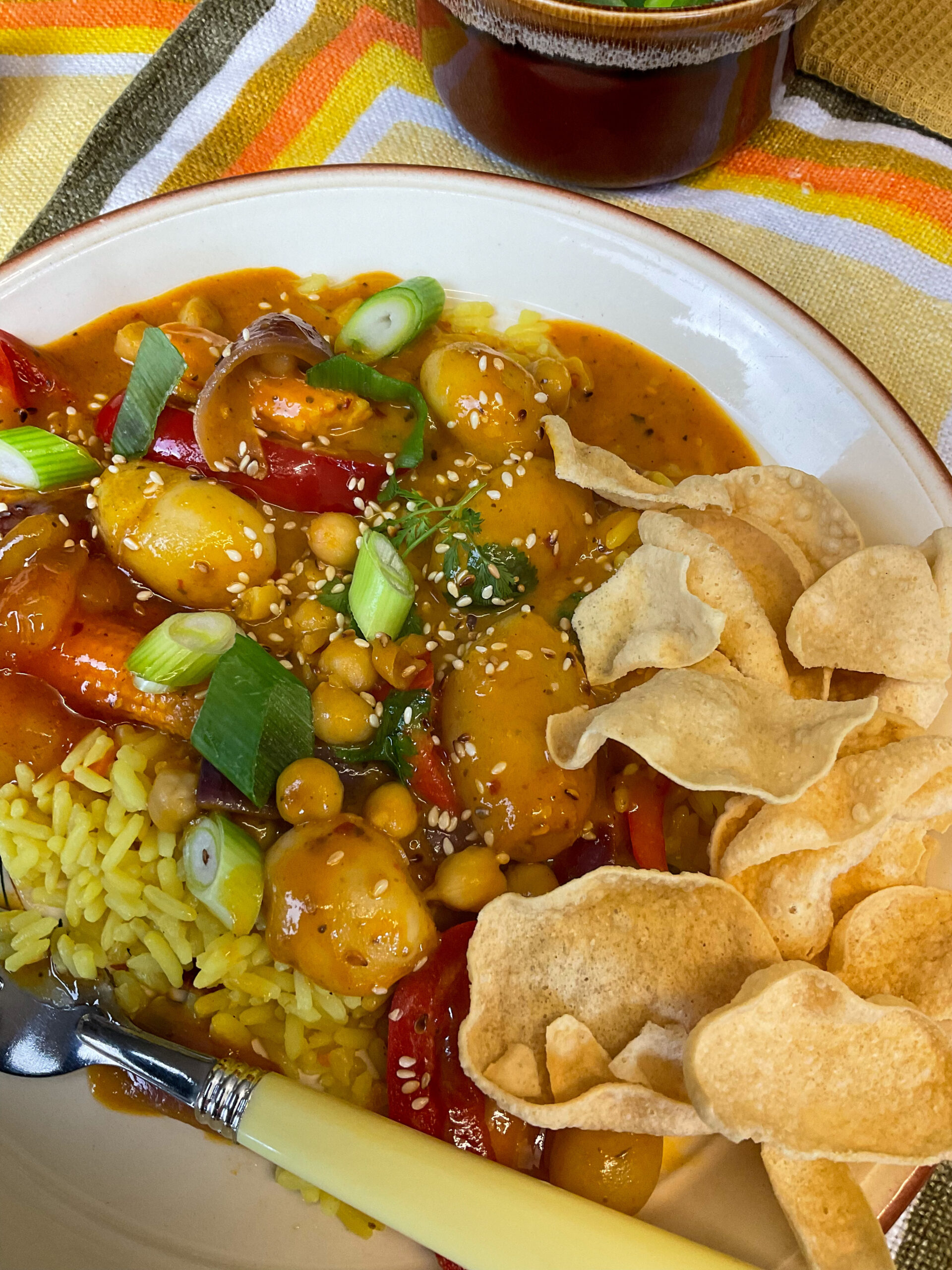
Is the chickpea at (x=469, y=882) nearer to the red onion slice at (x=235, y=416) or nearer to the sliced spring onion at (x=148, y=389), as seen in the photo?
the red onion slice at (x=235, y=416)

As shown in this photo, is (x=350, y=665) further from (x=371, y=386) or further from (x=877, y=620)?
(x=877, y=620)

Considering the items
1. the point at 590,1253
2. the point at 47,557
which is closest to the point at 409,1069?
the point at 590,1253

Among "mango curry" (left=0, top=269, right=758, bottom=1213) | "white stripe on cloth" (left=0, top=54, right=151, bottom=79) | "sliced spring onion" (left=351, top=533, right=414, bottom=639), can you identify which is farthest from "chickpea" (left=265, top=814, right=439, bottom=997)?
"white stripe on cloth" (left=0, top=54, right=151, bottom=79)

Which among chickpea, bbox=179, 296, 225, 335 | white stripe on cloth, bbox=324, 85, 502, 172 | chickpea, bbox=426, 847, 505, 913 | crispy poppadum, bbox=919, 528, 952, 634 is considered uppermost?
white stripe on cloth, bbox=324, 85, 502, 172

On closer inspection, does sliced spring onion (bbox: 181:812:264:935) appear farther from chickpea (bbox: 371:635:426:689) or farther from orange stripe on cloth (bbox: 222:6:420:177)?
orange stripe on cloth (bbox: 222:6:420:177)

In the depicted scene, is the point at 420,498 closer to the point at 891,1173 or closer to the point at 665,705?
the point at 665,705

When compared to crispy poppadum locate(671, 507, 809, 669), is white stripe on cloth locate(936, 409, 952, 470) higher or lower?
higher
